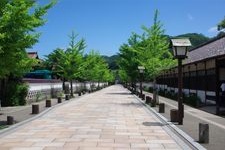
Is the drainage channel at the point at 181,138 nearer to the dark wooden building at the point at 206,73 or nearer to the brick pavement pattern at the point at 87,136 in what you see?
the brick pavement pattern at the point at 87,136

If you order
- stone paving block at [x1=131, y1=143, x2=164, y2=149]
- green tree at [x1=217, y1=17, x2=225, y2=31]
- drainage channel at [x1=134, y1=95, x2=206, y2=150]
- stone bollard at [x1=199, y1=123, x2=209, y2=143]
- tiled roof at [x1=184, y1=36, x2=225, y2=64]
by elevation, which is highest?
green tree at [x1=217, y1=17, x2=225, y2=31]

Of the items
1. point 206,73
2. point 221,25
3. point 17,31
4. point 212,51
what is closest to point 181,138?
point 17,31

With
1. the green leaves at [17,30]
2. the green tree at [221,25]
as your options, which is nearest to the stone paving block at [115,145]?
the green leaves at [17,30]

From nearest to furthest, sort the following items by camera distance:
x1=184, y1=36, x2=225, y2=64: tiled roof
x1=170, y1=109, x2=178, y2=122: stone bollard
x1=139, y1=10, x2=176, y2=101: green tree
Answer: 1. x1=170, y1=109, x2=178, y2=122: stone bollard
2. x1=184, y1=36, x2=225, y2=64: tiled roof
3. x1=139, y1=10, x2=176, y2=101: green tree

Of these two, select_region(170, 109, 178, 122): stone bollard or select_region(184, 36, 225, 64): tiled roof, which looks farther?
select_region(184, 36, 225, 64): tiled roof

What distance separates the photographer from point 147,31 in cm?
3481

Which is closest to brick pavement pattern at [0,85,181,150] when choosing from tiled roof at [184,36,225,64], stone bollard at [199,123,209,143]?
stone bollard at [199,123,209,143]

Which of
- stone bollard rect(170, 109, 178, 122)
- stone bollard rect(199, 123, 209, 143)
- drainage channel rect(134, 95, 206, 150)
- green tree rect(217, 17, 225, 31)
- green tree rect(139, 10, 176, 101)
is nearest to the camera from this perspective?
drainage channel rect(134, 95, 206, 150)

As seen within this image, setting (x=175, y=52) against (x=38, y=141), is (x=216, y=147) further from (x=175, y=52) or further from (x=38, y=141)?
(x=175, y=52)

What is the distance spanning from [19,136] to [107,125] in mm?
4575

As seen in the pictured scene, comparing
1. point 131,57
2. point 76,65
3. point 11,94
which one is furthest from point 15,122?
point 131,57

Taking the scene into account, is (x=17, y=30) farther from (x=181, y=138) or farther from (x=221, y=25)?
(x=221, y=25)

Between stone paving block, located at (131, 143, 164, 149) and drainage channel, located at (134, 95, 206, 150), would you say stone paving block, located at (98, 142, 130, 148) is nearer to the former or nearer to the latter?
stone paving block, located at (131, 143, 164, 149)

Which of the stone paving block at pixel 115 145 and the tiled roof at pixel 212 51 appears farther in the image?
the tiled roof at pixel 212 51
